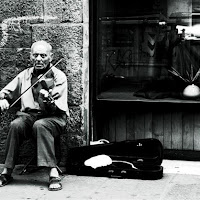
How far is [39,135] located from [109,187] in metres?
0.85

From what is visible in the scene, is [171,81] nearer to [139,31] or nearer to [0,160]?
[139,31]

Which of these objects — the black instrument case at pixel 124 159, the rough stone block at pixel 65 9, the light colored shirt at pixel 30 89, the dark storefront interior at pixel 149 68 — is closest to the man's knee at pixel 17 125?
the light colored shirt at pixel 30 89

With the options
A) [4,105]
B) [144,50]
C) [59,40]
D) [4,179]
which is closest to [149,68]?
[144,50]

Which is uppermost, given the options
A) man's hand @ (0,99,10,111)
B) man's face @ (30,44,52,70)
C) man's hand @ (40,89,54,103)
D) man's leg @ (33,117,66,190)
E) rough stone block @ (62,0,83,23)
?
rough stone block @ (62,0,83,23)

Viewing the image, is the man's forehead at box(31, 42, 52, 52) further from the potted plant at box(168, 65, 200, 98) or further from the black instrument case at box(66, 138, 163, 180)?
the potted plant at box(168, 65, 200, 98)

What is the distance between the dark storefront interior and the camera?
6227 millimetres

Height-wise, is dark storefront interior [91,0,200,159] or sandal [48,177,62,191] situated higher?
dark storefront interior [91,0,200,159]

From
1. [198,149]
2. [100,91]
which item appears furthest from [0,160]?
[198,149]

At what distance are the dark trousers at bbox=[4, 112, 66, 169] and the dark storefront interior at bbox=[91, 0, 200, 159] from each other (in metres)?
0.97

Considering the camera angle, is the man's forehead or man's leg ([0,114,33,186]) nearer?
man's leg ([0,114,33,186])

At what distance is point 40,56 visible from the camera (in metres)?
5.55

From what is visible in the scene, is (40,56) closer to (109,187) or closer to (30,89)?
(30,89)

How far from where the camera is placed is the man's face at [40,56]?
218 inches

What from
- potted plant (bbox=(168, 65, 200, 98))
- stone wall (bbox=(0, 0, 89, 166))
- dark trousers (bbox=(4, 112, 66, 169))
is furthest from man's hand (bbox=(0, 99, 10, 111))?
potted plant (bbox=(168, 65, 200, 98))
